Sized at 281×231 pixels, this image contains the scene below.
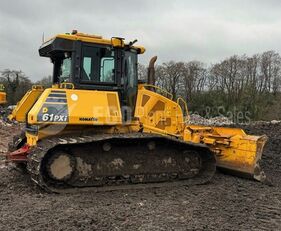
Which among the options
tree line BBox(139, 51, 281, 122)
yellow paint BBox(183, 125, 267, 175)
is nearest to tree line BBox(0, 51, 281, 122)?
tree line BBox(139, 51, 281, 122)

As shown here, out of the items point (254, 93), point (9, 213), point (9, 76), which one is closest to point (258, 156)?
point (9, 213)

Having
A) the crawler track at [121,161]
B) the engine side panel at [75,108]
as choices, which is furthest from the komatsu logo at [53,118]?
the crawler track at [121,161]

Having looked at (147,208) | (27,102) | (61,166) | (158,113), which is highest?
(27,102)

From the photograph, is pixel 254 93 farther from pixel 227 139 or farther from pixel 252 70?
pixel 227 139

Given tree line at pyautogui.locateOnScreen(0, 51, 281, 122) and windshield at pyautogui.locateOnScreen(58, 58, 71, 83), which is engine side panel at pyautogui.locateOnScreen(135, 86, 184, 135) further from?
tree line at pyautogui.locateOnScreen(0, 51, 281, 122)

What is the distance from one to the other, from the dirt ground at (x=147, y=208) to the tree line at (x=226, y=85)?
24801mm

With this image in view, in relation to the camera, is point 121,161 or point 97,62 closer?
point 121,161

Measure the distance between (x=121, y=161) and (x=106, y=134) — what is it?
0.57m

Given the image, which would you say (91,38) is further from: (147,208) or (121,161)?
(147,208)

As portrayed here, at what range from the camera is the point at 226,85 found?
1590 inches

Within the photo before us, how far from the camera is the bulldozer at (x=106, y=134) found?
733 centimetres

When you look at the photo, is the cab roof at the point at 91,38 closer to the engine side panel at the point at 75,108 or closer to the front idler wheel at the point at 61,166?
the engine side panel at the point at 75,108

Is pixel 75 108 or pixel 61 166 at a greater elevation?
pixel 75 108

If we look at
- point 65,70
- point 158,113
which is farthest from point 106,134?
point 158,113
